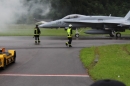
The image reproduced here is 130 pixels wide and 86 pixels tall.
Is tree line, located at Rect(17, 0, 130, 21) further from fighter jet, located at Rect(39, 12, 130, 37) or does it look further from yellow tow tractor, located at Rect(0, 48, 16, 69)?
yellow tow tractor, located at Rect(0, 48, 16, 69)

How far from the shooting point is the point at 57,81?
9.17 metres

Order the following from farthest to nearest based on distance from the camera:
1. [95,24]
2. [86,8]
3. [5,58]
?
1. [86,8]
2. [95,24]
3. [5,58]

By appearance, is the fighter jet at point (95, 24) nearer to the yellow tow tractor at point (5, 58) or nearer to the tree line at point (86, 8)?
the yellow tow tractor at point (5, 58)

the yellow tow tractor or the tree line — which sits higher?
the tree line

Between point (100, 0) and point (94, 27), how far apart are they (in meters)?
47.7

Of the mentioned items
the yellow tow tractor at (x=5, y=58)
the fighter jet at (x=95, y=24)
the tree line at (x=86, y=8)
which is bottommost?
the yellow tow tractor at (x=5, y=58)

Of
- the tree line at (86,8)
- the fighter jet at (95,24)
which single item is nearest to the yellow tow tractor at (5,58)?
the fighter jet at (95,24)

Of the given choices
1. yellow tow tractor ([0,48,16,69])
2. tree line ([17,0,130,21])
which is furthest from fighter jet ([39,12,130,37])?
tree line ([17,0,130,21])

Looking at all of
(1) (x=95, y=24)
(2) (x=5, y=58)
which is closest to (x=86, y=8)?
(1) (x=95, y=24)

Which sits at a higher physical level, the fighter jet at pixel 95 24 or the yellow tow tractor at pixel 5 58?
the fighter jet at pixel 95 24

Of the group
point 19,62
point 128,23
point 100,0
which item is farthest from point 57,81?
point 100,0

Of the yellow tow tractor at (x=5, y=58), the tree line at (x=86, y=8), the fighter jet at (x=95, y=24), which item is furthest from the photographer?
the tree line at (x=86, y=8)

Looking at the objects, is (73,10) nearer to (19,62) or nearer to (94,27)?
(94,27)

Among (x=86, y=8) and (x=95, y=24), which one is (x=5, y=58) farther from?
(x=86, y=8)
